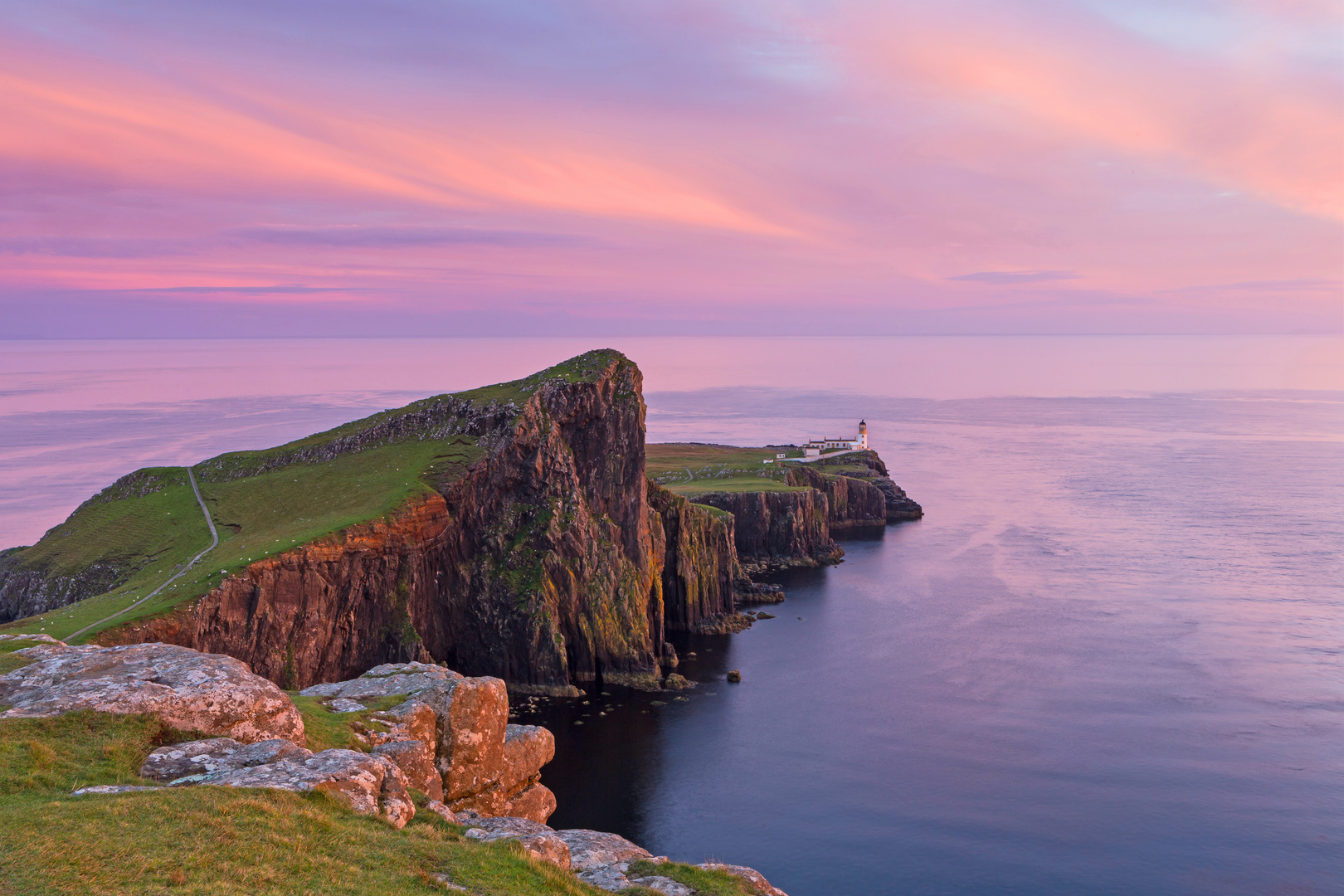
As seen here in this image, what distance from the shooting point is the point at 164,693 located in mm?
27453

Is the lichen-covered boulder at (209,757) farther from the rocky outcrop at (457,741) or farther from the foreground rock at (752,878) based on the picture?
the foreground rock at (752,878)

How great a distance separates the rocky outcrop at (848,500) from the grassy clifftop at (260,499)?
8535 centimetres

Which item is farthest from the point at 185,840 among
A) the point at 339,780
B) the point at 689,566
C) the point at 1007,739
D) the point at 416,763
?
the point at 689,566

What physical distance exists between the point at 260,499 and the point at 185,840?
261 feet

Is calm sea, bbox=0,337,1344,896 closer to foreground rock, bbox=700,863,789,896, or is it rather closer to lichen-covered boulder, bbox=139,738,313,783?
foreground rock, bbox=700,863,789,896

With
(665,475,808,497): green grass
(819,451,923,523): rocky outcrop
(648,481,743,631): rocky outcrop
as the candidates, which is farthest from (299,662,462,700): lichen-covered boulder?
(819,451,923,523): rocky outcrop

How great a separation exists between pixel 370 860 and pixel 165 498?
9185 cm

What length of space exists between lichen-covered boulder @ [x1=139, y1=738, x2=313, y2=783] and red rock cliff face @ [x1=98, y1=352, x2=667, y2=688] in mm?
44465

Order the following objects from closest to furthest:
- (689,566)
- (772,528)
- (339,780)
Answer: (339,780) → (689,566) → (772,528)

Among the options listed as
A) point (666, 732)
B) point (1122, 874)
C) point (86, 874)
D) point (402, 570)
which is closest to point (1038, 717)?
point (1122, 874)

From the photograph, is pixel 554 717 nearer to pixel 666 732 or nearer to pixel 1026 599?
pixel 666 732

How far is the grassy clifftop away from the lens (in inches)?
3041

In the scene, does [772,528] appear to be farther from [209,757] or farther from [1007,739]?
[209,757]

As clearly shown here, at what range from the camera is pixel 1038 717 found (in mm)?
80062
